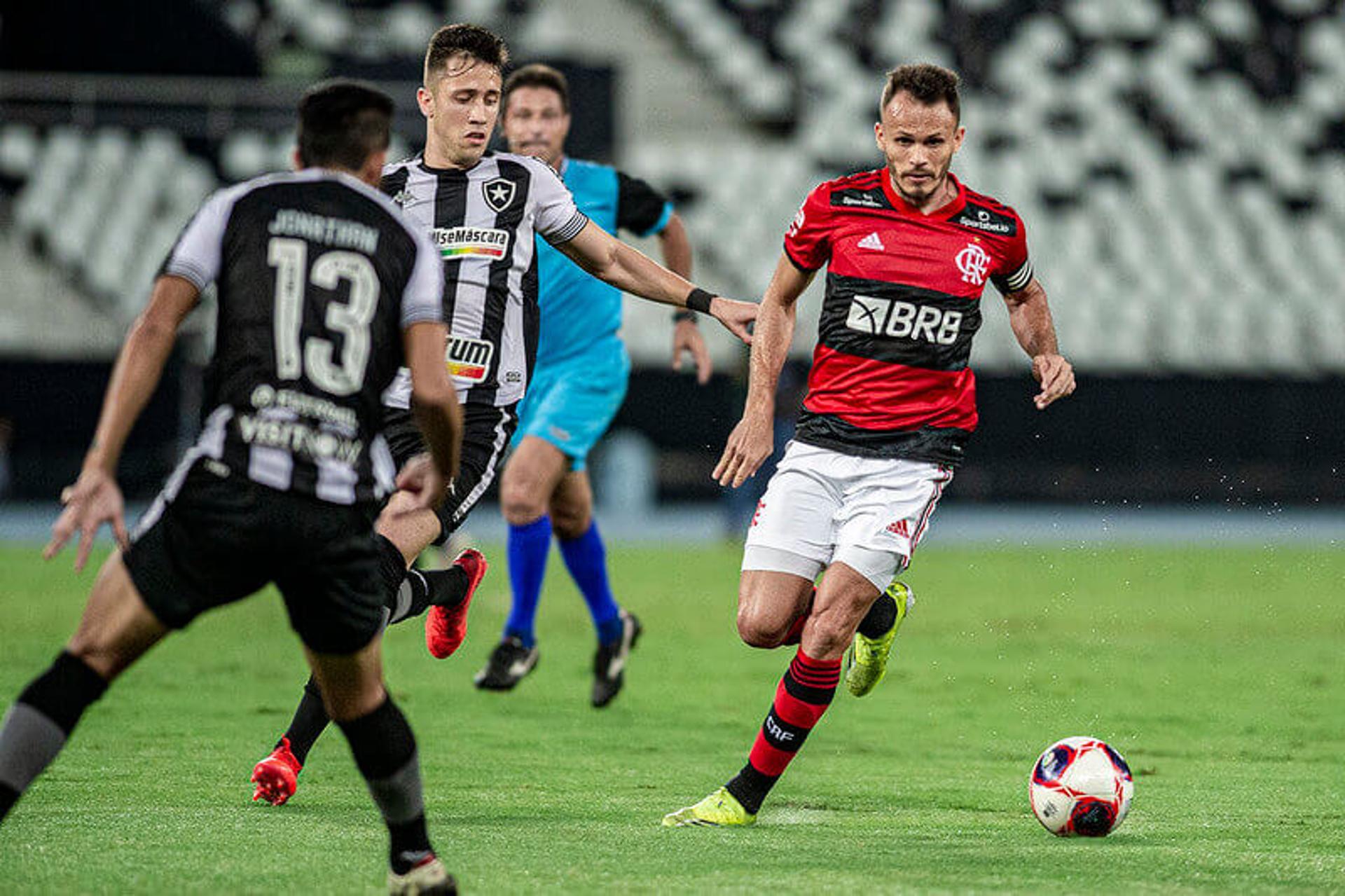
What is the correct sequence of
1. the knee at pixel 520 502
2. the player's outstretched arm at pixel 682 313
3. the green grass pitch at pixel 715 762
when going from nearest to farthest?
the green grass pitch at pixel 715 762
the player's outstretched arm at pixel 682 313
the knee at pixel 520 502

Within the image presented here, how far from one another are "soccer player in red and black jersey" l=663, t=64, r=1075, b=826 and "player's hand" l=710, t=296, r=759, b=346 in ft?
0.67

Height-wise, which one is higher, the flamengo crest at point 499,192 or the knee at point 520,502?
the flamengo crest at point 499,192

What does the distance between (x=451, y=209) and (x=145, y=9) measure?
17.0 m

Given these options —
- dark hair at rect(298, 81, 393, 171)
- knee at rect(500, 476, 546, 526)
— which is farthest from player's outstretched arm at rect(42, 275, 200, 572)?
knee at rect(500, 476, 546, 526)

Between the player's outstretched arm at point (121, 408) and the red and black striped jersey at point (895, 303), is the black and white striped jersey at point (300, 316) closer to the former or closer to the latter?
the player's outstretched arm at point (121, 408)

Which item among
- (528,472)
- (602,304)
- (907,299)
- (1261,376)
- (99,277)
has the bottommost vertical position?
(1261,376)

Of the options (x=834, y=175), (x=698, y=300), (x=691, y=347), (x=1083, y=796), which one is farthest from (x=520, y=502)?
(x=834, y=175)

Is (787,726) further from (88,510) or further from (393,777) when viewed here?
(88,510)

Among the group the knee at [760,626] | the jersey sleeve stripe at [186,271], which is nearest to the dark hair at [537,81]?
the knee at [760,626]

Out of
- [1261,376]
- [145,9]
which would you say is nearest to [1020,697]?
[1261,376]

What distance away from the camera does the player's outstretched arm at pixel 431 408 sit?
3793 millimetres

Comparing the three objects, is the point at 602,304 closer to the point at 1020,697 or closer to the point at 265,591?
the point at 1020,697

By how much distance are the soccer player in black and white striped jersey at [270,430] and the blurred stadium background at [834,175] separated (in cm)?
1331

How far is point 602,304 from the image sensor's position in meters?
8.08
